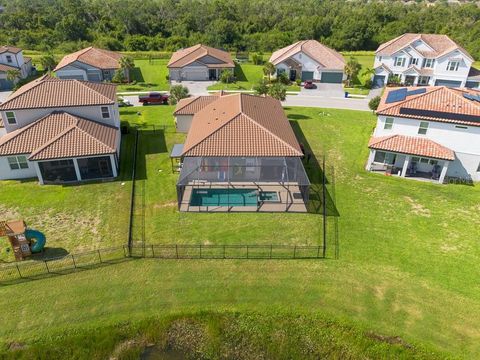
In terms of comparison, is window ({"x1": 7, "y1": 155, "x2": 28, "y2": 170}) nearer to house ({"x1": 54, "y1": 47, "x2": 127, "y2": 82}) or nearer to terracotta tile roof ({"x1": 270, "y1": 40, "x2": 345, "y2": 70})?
house ({"x1": 54, "y1": 47, "x2": 127, "y2": 82})

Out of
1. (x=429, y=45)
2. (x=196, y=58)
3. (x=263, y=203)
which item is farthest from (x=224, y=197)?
(x=429, y=45)

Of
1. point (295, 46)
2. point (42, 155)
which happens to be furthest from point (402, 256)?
point (295, 46)

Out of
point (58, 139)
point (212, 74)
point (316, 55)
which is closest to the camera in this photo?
point (58, 139)

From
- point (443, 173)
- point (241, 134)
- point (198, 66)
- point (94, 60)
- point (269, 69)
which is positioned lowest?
point (443, 173)

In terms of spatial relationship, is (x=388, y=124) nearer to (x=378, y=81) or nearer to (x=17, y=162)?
(x=378, y=81)

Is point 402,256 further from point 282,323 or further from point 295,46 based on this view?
point 295,46

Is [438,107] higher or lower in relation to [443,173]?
higher
